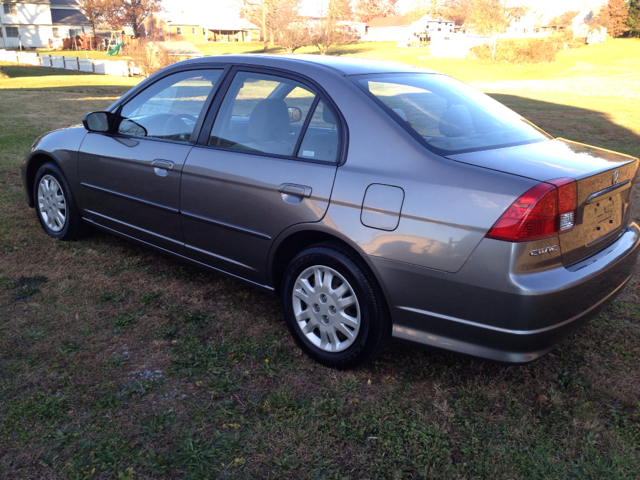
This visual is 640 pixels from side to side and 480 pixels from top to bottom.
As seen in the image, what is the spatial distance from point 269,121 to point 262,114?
0.33ft

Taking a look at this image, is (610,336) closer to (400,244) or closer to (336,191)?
(400,244)

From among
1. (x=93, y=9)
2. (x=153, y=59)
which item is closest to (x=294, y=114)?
(x=153, y=59)

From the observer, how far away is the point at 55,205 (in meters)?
4.94

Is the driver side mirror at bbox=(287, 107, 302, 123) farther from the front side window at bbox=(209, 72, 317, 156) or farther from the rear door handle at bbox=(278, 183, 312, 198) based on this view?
the rear door handle at bbox=(278, 183, 312, 198)

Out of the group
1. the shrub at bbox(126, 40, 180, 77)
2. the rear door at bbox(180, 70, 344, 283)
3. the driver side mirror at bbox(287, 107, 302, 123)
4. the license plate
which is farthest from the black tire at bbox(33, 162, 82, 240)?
the shrub at bbox(126, 40, 180, 77)

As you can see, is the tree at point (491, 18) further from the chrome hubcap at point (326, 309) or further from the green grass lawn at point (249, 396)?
the chrome hubcap at point (326, 309)

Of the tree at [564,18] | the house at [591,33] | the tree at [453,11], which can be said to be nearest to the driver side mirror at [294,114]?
the house at [591,33]

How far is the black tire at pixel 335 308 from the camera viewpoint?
2.87 m

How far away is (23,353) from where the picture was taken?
3.19 m

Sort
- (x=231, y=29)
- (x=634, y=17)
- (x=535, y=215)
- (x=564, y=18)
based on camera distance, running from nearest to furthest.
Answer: (x=535, y=215) < (x=634, y=17) < (x=231, y=29) < (x=564, y=18)

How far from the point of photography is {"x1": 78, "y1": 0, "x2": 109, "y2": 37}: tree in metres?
69.7

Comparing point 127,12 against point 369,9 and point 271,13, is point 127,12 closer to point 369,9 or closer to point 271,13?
point 271,13

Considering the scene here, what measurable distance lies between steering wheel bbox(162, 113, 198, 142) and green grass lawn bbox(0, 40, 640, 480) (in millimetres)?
1139

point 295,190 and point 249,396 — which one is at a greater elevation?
point 295,190
